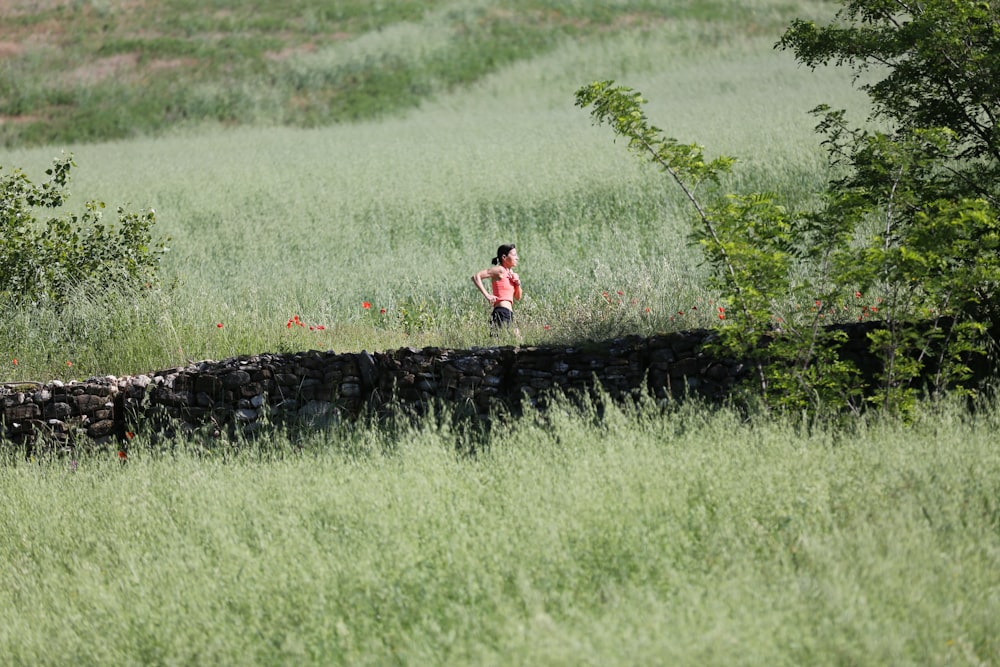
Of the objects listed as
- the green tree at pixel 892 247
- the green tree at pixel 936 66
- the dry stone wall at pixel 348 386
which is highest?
the green tree at pixel 936 66

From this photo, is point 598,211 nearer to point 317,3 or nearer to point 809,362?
point 809,362

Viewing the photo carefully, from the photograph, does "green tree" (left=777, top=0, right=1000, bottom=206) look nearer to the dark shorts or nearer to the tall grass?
the tall grass

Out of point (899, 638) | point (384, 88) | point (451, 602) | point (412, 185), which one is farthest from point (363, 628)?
point (384, 88)

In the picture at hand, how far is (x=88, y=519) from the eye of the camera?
6.89 metres

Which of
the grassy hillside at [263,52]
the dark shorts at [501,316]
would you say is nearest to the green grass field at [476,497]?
the dark shorts at [501,316]

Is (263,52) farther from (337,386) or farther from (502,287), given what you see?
(337,386)

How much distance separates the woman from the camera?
9.85 metres

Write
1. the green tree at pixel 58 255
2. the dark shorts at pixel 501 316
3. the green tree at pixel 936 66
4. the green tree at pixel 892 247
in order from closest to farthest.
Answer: the green tree at pixel 892 247 < the green tree at pixel 936 66 < the dark shorts at pixel 501 316 < the green tree at pixel 58 255

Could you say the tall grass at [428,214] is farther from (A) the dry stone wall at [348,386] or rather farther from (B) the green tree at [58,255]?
(A) the dry stone wall at [348,386]

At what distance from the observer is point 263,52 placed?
35281 millimetres

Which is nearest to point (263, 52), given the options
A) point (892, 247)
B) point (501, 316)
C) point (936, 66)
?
point (501, 316)

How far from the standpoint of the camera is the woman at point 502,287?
32.3ft

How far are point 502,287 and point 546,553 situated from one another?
16.8 feet

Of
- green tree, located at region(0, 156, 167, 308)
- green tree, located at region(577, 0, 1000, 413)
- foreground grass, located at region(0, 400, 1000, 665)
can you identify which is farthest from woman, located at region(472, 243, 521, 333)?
green tree, located at region(0, 156, 167, 308)
